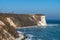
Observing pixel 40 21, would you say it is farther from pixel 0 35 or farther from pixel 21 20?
pixel 0 35

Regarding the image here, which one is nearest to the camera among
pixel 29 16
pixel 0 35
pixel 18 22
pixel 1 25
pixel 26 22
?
pixel 0 35

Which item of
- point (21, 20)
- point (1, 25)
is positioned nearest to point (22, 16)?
point (21, 20)

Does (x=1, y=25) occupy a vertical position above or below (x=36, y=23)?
above

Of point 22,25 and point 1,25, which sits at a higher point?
point 1,25

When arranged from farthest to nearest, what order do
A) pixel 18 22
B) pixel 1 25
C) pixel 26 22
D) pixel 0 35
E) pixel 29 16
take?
1. pixel 29 16
2. pixel 26 22
3. pixel 18 22
4. pixel 1 25
5. pixel 0 35

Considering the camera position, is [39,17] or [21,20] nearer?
[21,20]

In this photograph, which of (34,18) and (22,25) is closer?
(22,25)

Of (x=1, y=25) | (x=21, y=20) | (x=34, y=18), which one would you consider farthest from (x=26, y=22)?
(x=1, y=25)

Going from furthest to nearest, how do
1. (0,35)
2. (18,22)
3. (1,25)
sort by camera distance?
(18,22)
(1,25)
(0,35)

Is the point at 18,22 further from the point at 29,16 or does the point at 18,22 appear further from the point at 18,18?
the point at 29,16
